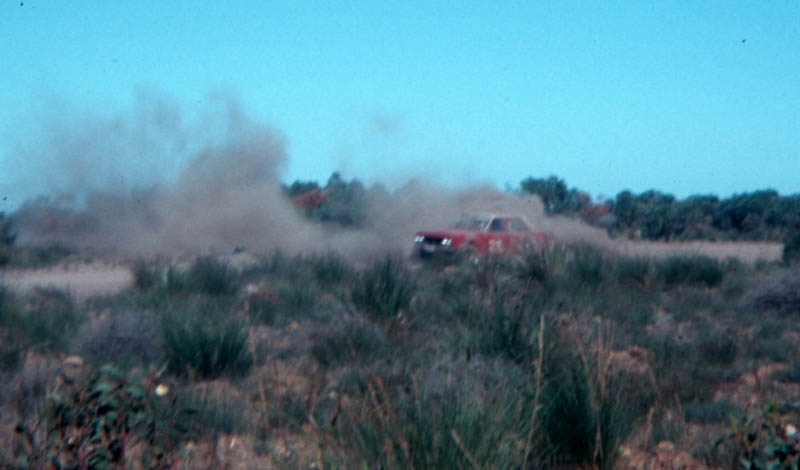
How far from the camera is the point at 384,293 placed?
48.9 ft

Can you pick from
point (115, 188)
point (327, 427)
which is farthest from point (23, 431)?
point (115, 188)

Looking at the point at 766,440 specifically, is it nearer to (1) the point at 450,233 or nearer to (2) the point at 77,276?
(1) the point at 450,233

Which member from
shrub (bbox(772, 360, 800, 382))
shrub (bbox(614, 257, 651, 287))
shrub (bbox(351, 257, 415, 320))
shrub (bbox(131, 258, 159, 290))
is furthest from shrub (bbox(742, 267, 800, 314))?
shrub (bbox(131, 258, 159, 290))

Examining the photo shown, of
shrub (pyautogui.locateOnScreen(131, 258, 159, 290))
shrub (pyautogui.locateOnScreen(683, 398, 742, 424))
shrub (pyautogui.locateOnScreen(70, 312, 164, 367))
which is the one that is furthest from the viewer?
shrub (pyautogui.locateOnScreen(131, 258, 159, 290))

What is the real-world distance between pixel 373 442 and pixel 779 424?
2406 mm

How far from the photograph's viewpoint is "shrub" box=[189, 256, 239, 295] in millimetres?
19625

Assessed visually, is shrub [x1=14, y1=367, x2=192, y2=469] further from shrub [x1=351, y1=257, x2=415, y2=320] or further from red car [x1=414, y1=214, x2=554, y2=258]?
red car [x1=414, y1=214, x2=554, y2=258]

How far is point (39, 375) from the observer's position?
890 cm

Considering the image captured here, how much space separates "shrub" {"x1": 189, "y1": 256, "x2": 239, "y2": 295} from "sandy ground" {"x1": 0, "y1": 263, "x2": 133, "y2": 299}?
3.90 meters

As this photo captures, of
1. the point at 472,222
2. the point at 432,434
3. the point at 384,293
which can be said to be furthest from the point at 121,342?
the point at 472,222

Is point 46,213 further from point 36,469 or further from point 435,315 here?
Result: point 36,469

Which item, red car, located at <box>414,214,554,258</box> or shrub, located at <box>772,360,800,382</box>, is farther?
red car, located at <box>414,214,554,258</box>

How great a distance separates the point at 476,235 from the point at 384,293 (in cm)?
1502

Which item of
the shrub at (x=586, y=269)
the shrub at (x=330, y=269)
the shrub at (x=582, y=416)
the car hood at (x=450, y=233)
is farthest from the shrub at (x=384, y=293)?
the car hood at (x=450, y=233)
